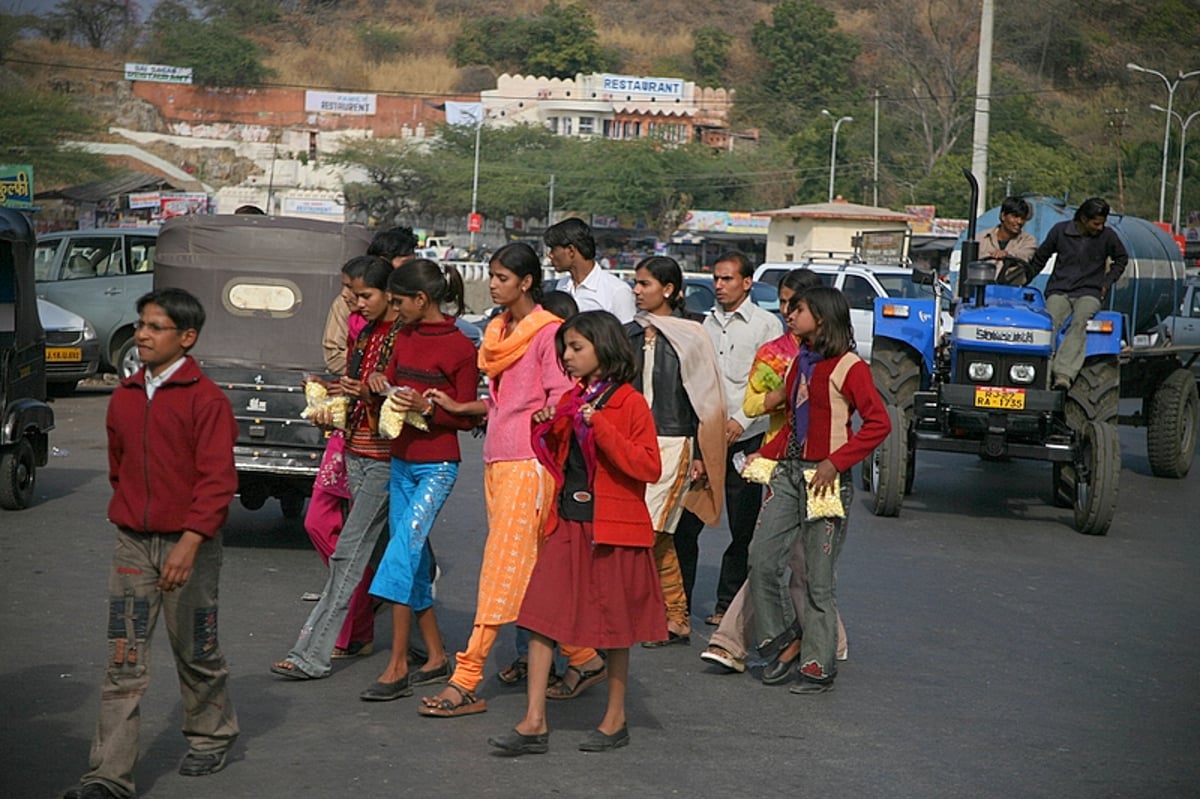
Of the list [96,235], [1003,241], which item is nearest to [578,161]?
[96,235]

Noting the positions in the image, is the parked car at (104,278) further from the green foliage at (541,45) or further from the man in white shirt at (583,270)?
the green foliage at (541,45)

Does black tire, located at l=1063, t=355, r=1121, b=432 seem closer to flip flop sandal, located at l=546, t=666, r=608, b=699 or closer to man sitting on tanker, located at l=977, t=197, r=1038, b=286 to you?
man sitting on tanker, located at l=977, t=197, r=1038, b=286

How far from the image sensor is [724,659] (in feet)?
23.2

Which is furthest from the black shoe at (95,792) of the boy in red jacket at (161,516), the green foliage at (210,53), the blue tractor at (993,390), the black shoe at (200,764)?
the green foliage at (210,53)

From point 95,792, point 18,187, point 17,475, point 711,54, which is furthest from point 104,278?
point 711,54

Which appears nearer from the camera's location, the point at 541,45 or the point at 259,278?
the point at 259,278

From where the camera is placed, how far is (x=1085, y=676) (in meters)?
7.43

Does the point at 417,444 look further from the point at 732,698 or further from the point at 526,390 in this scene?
the point at 732,698

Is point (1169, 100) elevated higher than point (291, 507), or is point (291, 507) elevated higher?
point (1169, 100)

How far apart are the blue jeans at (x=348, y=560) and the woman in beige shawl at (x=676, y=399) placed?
4.25ft

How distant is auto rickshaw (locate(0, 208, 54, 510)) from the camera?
11070 millimetres

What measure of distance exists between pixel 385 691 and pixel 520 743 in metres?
0.92

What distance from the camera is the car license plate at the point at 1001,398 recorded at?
11.8 metres

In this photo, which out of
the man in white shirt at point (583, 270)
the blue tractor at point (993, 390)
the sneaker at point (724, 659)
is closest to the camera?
the sneaker at point (724, 659)
